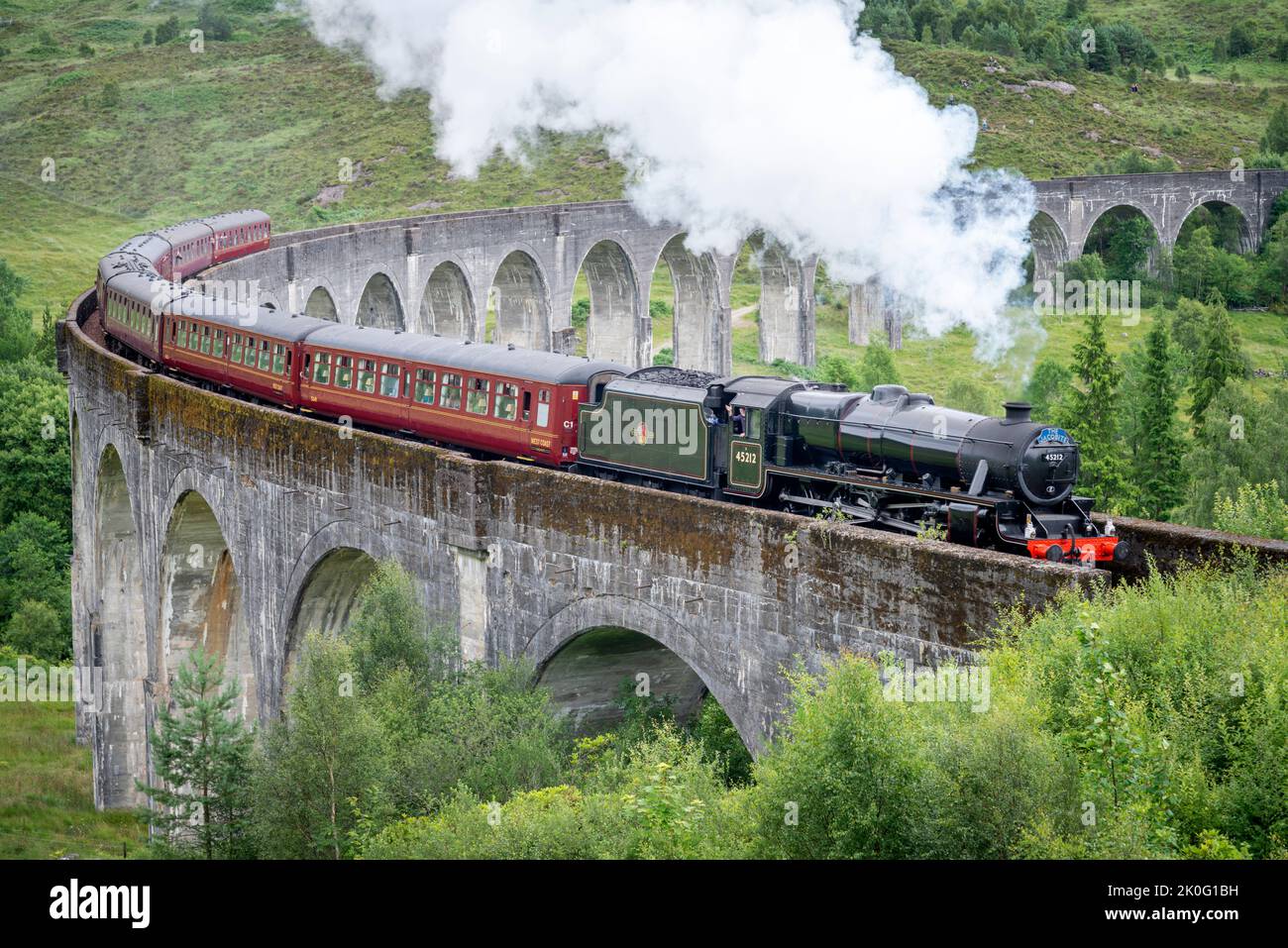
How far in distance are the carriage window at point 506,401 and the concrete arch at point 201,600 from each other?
9409mm

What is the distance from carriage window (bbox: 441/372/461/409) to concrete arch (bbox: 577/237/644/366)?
40248 millimetres

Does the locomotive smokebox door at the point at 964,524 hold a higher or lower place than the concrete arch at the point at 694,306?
lower

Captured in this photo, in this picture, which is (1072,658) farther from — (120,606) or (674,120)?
(674,120)

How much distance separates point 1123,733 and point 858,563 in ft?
20.2

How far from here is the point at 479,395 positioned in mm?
26781

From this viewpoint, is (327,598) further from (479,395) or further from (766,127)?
(766,127)

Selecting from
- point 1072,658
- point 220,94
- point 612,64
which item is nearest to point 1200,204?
point 612,64

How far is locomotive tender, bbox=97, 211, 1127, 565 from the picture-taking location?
19.3 metres

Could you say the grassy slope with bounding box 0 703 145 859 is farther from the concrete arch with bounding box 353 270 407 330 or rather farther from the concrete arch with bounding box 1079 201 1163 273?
the concrete arch with bounding box 1079 201 1163 273

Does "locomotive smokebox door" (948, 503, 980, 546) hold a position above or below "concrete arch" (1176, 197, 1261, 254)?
below

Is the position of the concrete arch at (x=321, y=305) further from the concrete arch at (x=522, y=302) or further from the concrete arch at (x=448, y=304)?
the concrete arch at (x=522, y=302)

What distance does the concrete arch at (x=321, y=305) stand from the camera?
53112 mm

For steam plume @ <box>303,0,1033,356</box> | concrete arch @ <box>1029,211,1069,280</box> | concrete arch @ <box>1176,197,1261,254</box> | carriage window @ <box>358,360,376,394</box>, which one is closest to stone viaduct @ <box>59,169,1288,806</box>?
carriage window @ <box>358,360,376,394</box>

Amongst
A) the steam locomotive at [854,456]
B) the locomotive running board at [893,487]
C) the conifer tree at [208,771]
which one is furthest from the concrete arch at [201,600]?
the locomotive running board at [893,487]
